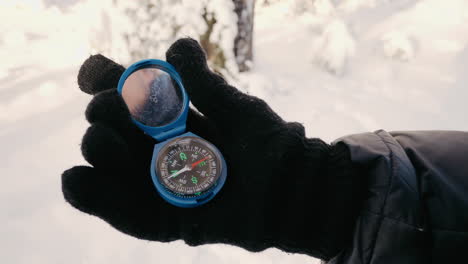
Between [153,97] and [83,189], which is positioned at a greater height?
[153,97]

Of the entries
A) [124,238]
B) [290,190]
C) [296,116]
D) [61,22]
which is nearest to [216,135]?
[290,190]

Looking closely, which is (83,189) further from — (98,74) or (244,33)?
(244,33)

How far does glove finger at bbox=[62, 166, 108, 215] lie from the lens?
1.20 metres

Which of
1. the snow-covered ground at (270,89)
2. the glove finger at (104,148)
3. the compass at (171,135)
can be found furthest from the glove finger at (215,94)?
the snow-covered ground at (270,89)

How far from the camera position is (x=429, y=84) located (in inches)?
141

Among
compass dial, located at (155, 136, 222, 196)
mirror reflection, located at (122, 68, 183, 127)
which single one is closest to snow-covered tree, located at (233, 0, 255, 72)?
mirror reflection, located at (122, 68, 183, 127)

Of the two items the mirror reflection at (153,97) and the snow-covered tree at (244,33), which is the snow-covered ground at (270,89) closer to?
the snow-covered tree at (244,33)

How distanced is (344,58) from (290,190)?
2827 mm

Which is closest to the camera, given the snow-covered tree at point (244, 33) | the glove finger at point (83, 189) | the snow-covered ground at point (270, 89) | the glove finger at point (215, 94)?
the glove finger at point (83, 189)

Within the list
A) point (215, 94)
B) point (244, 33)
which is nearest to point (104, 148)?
point (215, 94)

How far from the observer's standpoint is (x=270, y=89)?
355 cm

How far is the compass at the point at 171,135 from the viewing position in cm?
143

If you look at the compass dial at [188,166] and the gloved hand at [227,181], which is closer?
the gloved hand at [227,181]

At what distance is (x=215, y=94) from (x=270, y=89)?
2.22 meters
